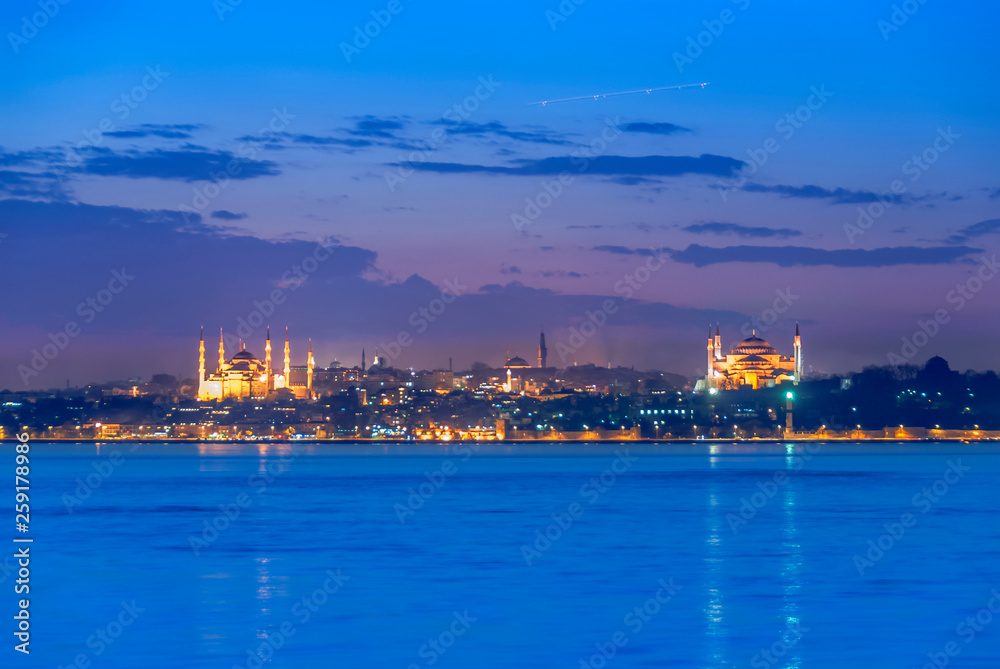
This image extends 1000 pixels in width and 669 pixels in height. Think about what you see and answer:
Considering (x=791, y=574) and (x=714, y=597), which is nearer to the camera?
(x=714, y=597)

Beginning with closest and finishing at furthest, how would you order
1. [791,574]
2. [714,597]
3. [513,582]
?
[714,597] < [513,582] < [791,574]

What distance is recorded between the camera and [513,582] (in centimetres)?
2847

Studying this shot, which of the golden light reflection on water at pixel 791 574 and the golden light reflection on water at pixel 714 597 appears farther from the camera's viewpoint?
the golden light reflection on water at pixel 791 574

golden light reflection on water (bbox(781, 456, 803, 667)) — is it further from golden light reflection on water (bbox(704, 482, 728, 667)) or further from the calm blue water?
golden light reflection on water (bbox(704, 482, 728, 667))

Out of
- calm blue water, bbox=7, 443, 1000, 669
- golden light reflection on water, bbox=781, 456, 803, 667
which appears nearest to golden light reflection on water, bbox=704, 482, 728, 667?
calm blue water, bbox=7, 443, 1000, 669

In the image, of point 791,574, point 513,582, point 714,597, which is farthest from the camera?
point 791,574

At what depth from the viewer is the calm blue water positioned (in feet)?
68.8

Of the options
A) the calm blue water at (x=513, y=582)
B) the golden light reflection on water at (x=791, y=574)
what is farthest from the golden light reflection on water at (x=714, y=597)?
the golden light reflection on water at (x=791, y=574)

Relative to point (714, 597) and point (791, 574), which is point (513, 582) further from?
point (791, 574)

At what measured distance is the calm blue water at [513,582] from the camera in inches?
826

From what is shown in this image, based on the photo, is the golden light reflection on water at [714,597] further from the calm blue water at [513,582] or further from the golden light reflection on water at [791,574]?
the golden light reflection on water at [791,574]

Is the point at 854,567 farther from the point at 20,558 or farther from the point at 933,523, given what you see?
the point at 20,558

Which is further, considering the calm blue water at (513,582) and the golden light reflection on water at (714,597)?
the calm blue water at (513,582)

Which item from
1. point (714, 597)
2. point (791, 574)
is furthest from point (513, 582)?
point (791, 574)
